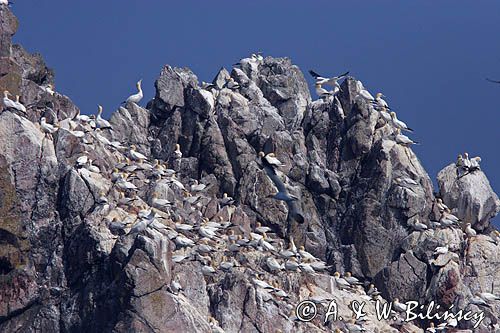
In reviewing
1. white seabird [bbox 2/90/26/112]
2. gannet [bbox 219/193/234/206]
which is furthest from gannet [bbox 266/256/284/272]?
white seabird [bbox 2/90/26/112]

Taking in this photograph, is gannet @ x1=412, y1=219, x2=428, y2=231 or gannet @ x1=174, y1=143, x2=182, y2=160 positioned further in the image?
gannet @ x1=174, y1=143, x2=182, y2=160

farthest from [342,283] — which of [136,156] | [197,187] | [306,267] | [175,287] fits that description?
[175,287]

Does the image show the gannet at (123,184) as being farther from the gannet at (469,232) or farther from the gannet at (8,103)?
the gannet at (469,232)

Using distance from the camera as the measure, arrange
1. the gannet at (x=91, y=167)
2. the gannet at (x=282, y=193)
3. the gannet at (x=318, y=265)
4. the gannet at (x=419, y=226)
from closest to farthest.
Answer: the gannet at (x=282, y=193)
the gannet at (x=91, y=167)
the gannet at (x=318, y=265)
the gannet at (x=419, y=226)

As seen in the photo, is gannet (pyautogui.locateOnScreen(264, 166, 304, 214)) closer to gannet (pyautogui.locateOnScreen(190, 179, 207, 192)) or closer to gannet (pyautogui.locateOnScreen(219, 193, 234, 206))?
gannet (pyautogui.locateOnScreen(219, 193, 234, 206))

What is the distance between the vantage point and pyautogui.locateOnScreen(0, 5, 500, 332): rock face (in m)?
54.3

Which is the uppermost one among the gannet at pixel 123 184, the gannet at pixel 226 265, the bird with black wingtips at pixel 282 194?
the gannet at pixel 123 184

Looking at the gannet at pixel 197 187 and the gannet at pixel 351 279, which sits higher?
the gannet at pixel 197 187

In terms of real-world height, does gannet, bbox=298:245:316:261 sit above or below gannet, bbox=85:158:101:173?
below

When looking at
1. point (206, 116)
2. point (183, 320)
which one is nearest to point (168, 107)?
point (206, 116)

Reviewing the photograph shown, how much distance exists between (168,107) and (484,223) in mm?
12913

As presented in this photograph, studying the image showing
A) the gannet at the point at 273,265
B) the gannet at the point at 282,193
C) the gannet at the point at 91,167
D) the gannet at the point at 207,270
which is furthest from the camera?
the gannet at the point at 91,167

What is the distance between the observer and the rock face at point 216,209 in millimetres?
54312

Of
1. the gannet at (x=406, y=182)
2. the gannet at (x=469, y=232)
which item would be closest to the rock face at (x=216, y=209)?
the gannet at (x=406, y=182)
